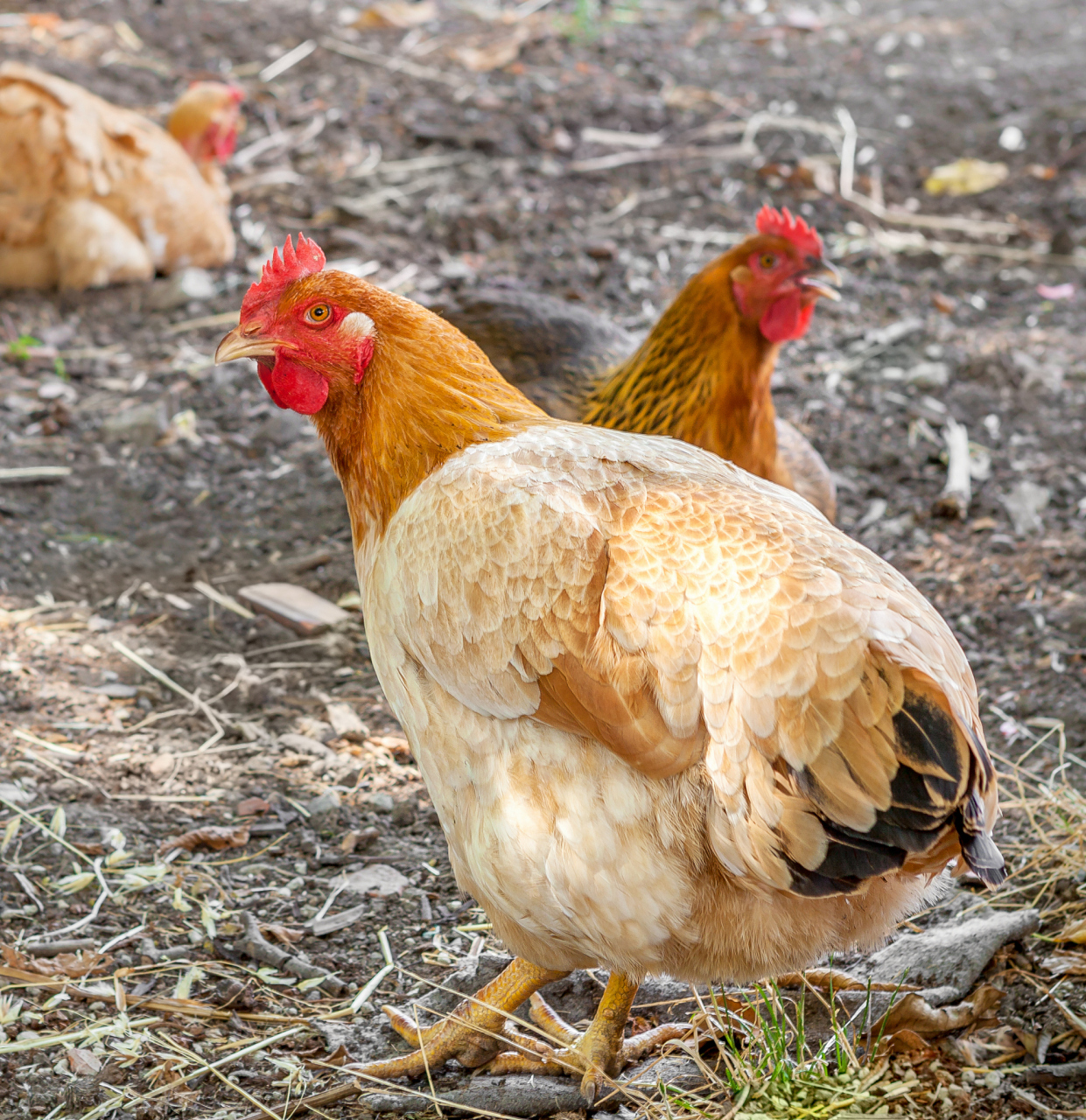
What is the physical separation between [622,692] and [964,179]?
5.92m

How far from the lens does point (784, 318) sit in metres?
3.52

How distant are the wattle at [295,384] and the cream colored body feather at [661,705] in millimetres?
417

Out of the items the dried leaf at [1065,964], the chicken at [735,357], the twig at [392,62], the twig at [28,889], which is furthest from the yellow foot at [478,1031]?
the twig at [392,62]

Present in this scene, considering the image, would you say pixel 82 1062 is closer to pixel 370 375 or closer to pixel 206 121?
pixel 370 375

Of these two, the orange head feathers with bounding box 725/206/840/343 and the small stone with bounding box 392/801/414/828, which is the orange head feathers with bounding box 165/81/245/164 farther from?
the small stone with bounding box 392/801/414/828

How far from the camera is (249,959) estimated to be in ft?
8.94

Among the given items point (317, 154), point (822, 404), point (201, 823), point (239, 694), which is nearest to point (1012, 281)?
point (822, 404)

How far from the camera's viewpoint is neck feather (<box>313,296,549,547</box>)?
2.39 m

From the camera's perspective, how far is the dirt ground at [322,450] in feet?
9.25

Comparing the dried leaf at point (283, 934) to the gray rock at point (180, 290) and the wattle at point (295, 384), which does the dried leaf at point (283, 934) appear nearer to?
the wattle at point (295, 384)

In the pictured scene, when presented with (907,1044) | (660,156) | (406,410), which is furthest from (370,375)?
(660,156)

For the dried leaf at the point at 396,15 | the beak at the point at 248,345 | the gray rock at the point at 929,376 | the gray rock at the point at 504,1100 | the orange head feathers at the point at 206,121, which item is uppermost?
the dried leaf at the point at 396,15

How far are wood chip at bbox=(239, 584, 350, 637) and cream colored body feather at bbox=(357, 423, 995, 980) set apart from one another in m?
1.67

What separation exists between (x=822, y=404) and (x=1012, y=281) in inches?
66.7
